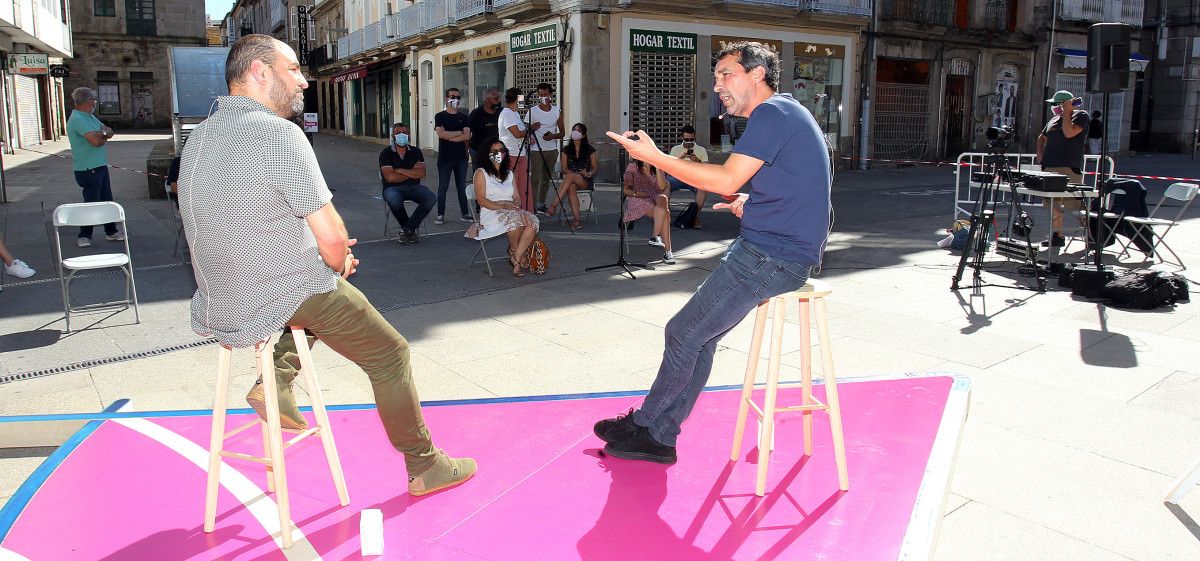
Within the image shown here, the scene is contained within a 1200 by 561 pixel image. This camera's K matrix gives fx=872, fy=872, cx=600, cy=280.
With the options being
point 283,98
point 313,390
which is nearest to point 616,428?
point 313,390

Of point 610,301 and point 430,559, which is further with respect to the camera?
point 610,301

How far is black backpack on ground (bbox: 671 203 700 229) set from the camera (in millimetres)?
10711

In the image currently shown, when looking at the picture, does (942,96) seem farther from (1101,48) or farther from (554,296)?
(554,296)

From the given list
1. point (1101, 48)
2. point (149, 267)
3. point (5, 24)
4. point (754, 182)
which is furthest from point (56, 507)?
point (5, 24)

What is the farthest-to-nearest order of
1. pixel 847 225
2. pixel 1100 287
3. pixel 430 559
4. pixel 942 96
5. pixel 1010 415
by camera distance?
pixel 942 96
pixel 847 225
pixel 1100 287
pixel 1010 415
pixel 430 559

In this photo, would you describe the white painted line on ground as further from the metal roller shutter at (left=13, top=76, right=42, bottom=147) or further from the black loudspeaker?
the metal roller shutter at (left=13, top=76, right=42, bottom=147)

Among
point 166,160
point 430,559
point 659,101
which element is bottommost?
point 430,559

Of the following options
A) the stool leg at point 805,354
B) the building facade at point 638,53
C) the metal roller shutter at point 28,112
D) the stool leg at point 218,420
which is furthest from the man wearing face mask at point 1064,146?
the metal roller shutter at point 28,112

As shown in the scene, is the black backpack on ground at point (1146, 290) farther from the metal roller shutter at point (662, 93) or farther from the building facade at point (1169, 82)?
the building facade at point (1169, 82)

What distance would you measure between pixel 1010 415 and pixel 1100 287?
3342 millimetres

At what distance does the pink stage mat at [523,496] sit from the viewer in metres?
2.94

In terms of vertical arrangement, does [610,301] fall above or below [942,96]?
below

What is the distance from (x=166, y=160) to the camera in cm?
1397

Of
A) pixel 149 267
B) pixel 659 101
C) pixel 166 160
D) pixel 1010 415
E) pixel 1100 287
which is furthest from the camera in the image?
pixel 659 101
